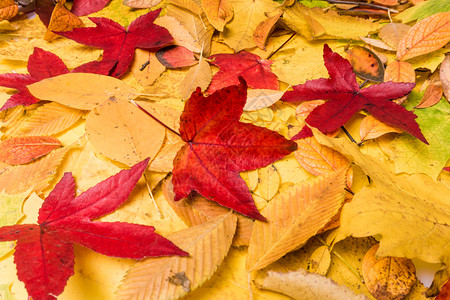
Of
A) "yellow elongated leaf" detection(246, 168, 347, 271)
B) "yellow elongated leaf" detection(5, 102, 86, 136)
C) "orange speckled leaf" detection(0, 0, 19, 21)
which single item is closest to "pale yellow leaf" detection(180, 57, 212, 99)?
"yellow elongated leaf" detection(5, 102, 86, 136)

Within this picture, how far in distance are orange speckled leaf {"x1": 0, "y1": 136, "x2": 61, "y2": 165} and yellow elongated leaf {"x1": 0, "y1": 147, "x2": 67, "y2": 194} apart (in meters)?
0.01

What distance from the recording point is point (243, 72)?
779 mm

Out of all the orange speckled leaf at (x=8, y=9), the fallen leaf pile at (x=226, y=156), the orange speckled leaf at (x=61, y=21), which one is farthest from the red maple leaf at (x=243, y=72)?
the orange speckled leaf at (x=8, y=9)

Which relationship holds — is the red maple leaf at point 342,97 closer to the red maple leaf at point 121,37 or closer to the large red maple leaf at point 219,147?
the large red maple leaf at point 219,147

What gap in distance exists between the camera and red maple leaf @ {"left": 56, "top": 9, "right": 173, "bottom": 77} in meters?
0.79

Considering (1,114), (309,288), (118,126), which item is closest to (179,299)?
(309,288)

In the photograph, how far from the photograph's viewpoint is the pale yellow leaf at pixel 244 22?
0.86m

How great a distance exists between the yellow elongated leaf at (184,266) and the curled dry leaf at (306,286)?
0.08m

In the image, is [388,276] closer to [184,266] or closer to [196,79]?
[184,266]

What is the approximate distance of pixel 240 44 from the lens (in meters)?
0.85

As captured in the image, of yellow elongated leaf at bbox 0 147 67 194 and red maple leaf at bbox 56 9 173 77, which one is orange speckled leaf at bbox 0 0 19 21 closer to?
red maple leaf at bbox 56 9 173 77

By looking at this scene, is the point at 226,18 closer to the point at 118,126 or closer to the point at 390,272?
the point at 118,126

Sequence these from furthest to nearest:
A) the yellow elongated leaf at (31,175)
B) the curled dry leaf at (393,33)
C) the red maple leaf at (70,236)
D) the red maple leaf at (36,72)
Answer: the curled dry leaf at (393,33) < the red maple leaf at (36,72) < the yellow elongated leaf at (31,175) < the red maple leaf at (70,236)

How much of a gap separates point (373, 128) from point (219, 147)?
0.32 metres
